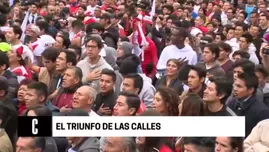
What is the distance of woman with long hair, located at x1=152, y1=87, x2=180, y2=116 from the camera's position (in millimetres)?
5469

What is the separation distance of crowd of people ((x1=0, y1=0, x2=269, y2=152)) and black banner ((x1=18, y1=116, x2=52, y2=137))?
0.07 meters

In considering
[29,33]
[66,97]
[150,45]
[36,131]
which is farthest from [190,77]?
[29,33]

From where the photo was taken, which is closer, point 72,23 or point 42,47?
point 42,47

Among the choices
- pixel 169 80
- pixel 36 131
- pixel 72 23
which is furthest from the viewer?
pixel 72 23

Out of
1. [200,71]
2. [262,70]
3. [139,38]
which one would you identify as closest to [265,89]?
[262,70]

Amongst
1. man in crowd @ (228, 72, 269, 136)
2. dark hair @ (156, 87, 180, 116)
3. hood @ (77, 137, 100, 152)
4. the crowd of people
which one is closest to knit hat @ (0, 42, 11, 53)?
the crowd of people

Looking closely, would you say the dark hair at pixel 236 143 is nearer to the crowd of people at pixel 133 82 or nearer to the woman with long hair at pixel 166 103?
the crowd of people at pixel 133 82

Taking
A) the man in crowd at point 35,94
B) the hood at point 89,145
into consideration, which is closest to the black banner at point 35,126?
the hood at point 89,145

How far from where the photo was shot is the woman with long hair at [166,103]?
17.9 feet

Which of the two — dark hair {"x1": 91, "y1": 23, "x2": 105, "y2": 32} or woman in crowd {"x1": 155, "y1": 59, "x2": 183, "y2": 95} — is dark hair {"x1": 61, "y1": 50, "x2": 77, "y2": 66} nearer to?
woman in crowd {"x1": 155, "y1": 59, "x2": 183, "y2": 95}

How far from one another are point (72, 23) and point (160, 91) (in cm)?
524

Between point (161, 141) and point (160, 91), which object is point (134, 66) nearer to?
point (160, 91)

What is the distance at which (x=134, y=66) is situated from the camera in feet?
24.0

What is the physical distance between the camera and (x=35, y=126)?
15.2 feet
